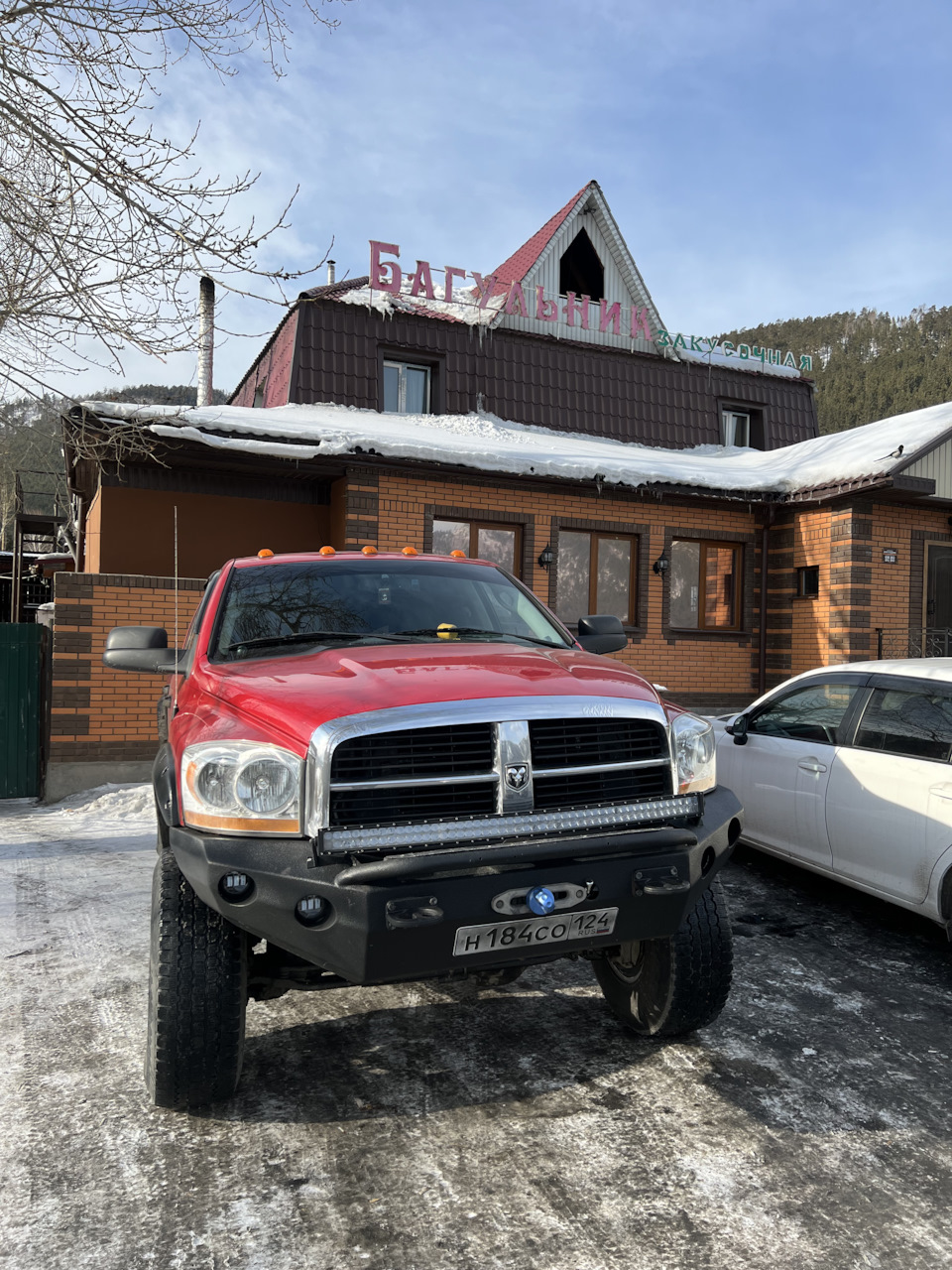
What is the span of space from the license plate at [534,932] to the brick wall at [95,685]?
7237mm

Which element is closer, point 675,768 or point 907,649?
point 675,768

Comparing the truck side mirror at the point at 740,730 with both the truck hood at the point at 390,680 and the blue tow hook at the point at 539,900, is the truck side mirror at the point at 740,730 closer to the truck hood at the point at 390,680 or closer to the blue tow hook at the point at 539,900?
the truck hood at the point at 390,680

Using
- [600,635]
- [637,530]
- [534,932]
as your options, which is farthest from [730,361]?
[534,932]

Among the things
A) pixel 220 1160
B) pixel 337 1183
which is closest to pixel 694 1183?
pixel 337 1183

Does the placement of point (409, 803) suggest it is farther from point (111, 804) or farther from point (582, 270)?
point (582, 270)

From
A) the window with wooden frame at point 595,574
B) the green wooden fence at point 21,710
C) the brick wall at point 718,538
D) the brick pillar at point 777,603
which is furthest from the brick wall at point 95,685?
the brick pillar at point 777,603

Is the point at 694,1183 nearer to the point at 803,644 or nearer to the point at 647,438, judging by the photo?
the point at 803,644

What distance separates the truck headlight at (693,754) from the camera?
2861 millimetres

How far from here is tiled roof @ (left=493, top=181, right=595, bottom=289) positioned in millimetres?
18078

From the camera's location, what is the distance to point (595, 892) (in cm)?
254

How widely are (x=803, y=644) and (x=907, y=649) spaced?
4.78 feet

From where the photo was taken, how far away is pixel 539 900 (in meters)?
2.46

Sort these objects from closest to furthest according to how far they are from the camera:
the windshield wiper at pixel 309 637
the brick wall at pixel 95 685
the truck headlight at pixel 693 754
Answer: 1. the truck headlight at pixel 693 754
2. the windshield wiper at pixel 309 637
3. the brick wall at pixel 95 685

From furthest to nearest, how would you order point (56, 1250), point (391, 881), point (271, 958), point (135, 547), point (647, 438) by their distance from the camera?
1. point (647, 438)
2. point (135, 547)
3. point (271, 958)
4. point (391, 881)
5. point (56, 1250)
